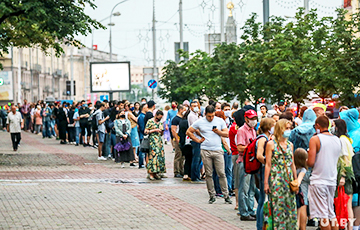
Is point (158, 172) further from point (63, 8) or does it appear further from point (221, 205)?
point (63, 8)

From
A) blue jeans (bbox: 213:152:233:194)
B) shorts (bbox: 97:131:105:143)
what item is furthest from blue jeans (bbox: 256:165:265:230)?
shorts (bbox: 97:131:105:143)

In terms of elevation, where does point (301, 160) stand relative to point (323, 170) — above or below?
above

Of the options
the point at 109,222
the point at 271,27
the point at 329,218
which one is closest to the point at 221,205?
the point at 109,222

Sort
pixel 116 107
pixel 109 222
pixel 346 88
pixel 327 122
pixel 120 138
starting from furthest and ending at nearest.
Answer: pixel 116 107 < pixel 346 88 < pixel 120 138 < pixel 109 222 < pixel 327 122

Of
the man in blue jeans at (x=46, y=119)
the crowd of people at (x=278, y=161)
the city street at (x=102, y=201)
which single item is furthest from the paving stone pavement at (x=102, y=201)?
the man in blue jeans at (x=46, y=119)

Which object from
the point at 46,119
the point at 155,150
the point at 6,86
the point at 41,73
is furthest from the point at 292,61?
the point at 41,73

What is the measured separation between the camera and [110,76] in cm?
4653

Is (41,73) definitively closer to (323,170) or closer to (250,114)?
(250,114)

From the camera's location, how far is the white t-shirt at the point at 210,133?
1351 cm

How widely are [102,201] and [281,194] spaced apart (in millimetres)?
5525

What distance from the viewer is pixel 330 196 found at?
971 cm

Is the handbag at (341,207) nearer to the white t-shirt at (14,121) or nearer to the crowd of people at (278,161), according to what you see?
the crowd of people at (278,161)

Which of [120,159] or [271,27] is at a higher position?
[271,27]

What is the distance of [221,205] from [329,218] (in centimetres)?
401
